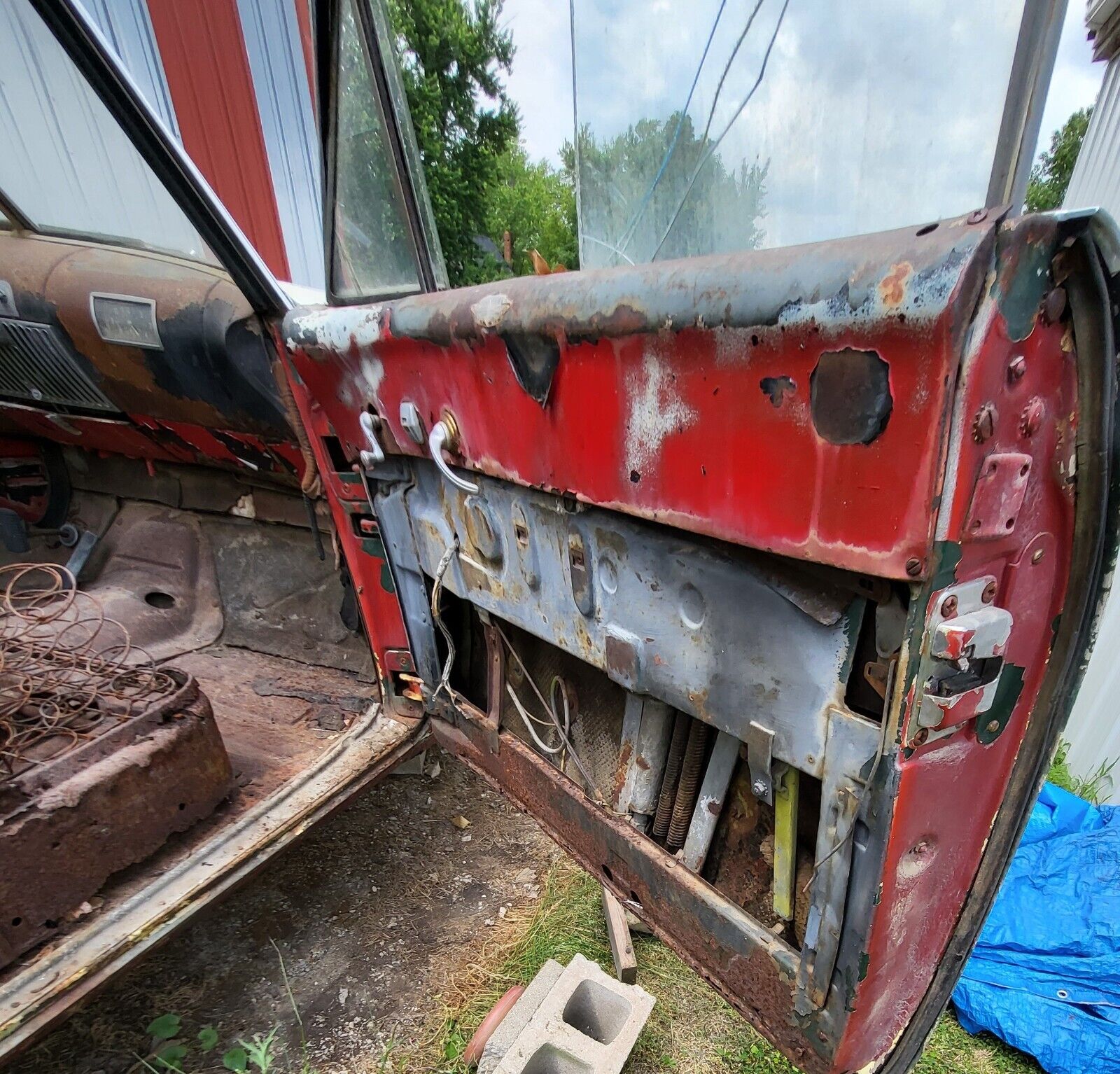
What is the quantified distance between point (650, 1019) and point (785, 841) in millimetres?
1097

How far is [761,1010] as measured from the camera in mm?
1143

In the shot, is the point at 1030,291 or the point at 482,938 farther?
the point at 482,938

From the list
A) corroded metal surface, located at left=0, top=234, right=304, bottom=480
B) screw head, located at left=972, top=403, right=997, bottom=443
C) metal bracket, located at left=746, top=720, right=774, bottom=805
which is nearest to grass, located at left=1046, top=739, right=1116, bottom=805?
metal bracket, located at left=746, top=720, right=774, bottom=805

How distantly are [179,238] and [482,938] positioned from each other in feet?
7.51

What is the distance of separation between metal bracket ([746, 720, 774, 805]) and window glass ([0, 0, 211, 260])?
69.8 inches

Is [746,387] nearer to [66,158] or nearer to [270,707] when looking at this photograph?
[270,707]

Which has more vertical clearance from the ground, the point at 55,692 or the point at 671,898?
the point at 55,692

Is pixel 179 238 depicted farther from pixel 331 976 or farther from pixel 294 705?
pixel 331 976

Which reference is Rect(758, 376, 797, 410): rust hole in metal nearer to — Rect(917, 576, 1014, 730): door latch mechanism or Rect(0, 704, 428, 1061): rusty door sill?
Rect(917, 576, 1014, 730): door latch mechanism

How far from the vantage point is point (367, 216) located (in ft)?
5.85

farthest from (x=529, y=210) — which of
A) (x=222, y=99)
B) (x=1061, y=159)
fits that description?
(x=1061, y=159)

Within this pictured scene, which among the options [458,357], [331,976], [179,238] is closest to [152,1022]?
[331,976]

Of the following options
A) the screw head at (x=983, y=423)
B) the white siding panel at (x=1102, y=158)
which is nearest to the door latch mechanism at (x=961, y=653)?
the screw head at (x=983, y=423)

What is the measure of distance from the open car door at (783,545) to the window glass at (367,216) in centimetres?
4
